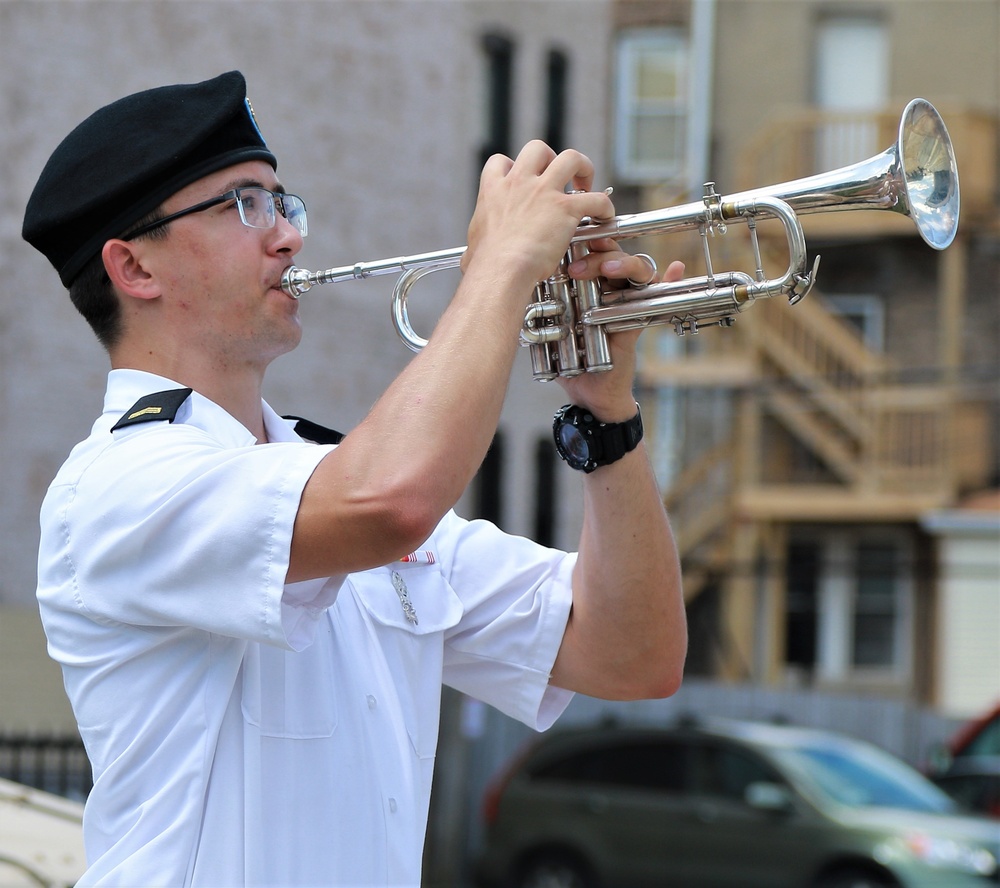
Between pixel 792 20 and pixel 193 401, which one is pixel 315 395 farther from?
pixel 193 401

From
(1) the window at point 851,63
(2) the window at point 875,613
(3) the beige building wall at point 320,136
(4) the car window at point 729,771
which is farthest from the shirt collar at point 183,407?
(1) the window at point 851,63

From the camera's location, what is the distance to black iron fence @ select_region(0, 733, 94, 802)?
9.09 m

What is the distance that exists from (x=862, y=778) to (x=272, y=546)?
794cm

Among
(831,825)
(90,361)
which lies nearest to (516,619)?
(831,825)

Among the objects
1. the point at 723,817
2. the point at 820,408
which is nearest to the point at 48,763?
the point at 723,817

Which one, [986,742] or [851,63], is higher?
[851,63]

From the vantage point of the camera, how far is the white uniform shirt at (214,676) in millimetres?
1959

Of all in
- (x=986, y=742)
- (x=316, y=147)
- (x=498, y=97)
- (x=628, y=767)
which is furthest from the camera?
(x=498, y=97)

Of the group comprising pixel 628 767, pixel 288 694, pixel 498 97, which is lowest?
pixel 628 767

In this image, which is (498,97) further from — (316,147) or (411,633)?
(411,633)

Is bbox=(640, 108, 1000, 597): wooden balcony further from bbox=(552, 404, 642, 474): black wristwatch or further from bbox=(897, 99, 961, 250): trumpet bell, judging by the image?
bbox=(552, 404, 642, 474): black wristwatch

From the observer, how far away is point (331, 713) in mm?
2143

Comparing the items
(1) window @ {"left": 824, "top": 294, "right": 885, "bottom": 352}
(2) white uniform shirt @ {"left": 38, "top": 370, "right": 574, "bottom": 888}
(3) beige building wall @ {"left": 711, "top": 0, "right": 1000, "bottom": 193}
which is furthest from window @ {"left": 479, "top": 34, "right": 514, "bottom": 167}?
(2) white uniform shirt @ {"left": 38, "top": 370, "right": 574, "bottom": 888}

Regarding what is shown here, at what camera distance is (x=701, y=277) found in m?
2.39
